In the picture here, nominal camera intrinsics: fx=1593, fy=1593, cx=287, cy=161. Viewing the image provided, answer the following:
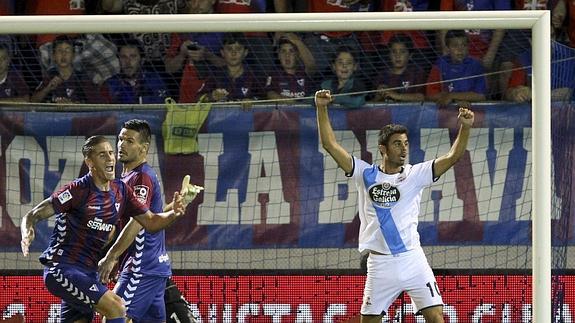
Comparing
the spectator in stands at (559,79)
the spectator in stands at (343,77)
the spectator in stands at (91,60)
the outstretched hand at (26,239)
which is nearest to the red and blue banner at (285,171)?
the spectator in stands at (559,79)

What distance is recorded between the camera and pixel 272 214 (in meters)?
12.0

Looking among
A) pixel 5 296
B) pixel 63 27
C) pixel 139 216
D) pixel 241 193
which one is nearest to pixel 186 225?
pixel 241 193

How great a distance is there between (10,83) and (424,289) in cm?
408

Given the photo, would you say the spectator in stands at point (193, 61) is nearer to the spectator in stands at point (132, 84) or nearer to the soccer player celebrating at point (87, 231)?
the spectator in stands at point (132, 84)

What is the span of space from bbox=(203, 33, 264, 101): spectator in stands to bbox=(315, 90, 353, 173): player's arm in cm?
254

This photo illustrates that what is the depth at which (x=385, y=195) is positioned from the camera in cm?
1008

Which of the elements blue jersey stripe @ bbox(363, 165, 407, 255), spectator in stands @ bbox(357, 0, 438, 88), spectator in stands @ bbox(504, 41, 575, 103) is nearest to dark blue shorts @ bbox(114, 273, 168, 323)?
blue jersey stripe @ bbox(363, 165, 407, 255)

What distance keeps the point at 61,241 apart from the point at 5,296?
246 centimetres

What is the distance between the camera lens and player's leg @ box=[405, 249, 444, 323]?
395 inches

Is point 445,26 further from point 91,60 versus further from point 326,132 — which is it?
point 91,60

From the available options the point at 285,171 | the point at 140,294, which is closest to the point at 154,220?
the point at 140,294

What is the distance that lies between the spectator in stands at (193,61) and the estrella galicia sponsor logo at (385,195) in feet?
8.82

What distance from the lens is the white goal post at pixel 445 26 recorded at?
8.83m

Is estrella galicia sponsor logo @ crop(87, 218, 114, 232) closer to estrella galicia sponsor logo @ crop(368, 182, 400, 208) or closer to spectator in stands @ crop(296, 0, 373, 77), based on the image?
estrella galicia sponsor logo @ crop(368, 182, 400, 208)
